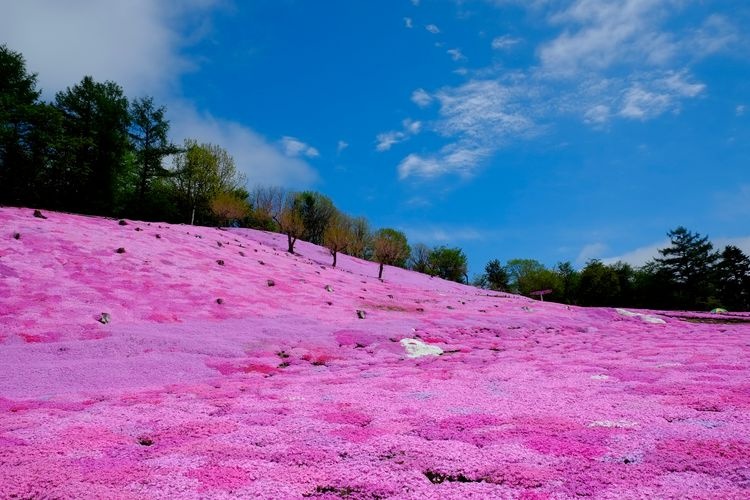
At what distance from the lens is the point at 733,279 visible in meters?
65.2

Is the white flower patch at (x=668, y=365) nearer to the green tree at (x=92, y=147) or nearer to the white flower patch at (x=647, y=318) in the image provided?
the white flower patch at (x=647, y=318)

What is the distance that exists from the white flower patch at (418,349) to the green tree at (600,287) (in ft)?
222

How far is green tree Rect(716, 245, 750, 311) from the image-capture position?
62406 mm

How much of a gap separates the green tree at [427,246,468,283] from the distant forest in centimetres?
29

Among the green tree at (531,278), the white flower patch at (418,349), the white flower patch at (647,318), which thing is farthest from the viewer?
the green tree at (531,278)

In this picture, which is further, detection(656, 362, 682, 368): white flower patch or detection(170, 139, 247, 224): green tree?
detection(170, 139, 247, 224): green tree

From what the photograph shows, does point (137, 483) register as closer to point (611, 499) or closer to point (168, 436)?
point (168, 436)

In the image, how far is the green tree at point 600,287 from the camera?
7012cm

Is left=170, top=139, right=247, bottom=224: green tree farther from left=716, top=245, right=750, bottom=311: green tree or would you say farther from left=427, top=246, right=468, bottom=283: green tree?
left=716, top=245, right=750, bottom=311: green tree

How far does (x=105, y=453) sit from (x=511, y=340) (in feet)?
49.9

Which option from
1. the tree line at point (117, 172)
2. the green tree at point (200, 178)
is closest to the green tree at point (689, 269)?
the tree line at point (117, 172)

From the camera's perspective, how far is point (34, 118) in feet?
131

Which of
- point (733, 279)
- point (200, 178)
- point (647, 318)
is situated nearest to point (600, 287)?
point (733, 279)

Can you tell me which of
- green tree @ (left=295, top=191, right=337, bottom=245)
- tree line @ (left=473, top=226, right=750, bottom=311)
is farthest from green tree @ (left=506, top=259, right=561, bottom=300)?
green tree @ (left=295, top=191, right=337, bottom=245)
